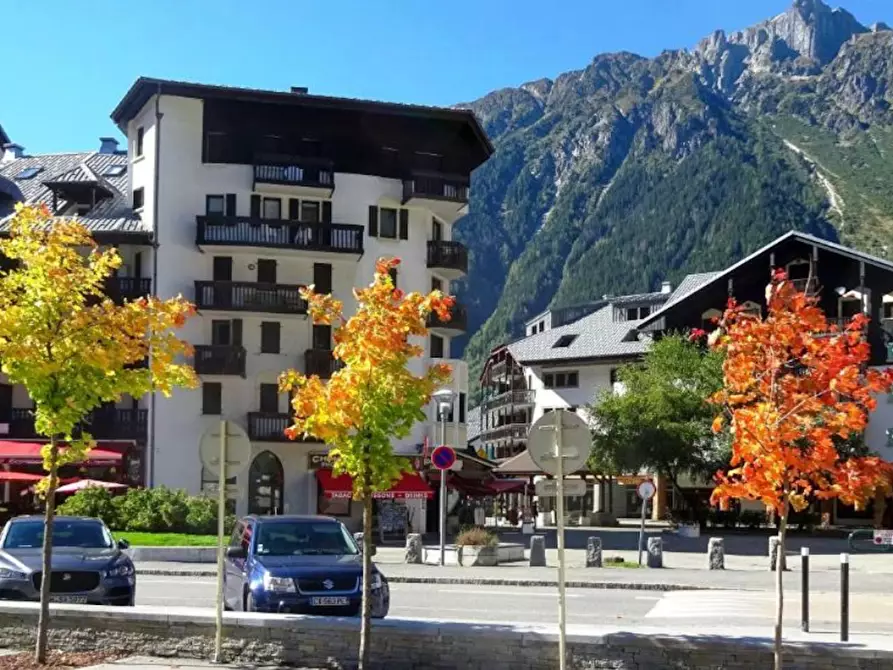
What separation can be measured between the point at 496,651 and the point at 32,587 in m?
7.88

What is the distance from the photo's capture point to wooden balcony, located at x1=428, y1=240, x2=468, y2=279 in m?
57.8

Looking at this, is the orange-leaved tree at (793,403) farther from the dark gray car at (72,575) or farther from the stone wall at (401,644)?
the dark gray car at (72,575)

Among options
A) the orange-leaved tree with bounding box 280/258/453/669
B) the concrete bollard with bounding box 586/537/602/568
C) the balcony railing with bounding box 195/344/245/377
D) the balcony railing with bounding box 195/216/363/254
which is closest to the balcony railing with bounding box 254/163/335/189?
the balcony railing with bounding box 195/216/363/254

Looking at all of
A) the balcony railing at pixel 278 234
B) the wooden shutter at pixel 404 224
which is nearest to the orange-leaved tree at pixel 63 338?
the balcony railing at pixel 278 234

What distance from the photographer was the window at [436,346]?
2320 inches

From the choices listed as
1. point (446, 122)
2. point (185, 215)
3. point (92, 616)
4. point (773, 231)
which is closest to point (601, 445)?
point (446, 122)

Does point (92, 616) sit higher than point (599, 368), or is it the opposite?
point (599, 368)

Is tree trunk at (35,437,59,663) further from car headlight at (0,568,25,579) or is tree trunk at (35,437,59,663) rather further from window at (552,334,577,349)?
window at (552,334,577,349)

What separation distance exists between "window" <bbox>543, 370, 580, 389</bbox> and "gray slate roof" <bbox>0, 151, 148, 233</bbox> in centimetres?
3255

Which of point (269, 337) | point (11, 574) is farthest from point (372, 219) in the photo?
point (11, 574)

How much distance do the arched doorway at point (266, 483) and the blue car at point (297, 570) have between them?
35.2 metres

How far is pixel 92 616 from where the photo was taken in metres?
15.4

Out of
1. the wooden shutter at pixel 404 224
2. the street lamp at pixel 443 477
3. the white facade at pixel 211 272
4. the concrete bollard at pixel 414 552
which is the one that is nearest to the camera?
the street lamp at pixel 443 477

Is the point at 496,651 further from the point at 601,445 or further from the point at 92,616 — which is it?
the point at 601,445
